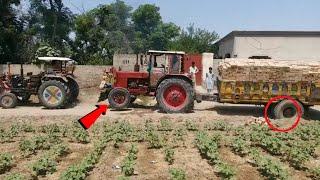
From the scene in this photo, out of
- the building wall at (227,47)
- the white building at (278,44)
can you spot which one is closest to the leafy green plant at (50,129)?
the white building at (278,44)

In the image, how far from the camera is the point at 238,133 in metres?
12.7

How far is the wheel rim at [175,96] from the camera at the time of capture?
54.2 ft

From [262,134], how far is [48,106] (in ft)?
29.0

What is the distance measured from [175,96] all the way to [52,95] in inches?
185

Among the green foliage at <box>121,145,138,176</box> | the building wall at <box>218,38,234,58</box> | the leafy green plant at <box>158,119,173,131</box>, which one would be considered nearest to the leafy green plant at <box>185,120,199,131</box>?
the leafy green plant at <box>158,119,173,131</box>

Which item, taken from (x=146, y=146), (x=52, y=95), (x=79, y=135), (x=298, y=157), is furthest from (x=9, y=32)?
(x=298, y=157)

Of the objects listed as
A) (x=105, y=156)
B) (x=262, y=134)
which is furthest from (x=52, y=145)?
(x=262, y=134)

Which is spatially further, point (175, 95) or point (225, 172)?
point (175, 95)

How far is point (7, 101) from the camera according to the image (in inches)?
696

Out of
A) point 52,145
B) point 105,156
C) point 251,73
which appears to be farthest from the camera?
point 251,73

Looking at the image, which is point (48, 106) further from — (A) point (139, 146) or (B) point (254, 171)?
(B) point (254, 171)

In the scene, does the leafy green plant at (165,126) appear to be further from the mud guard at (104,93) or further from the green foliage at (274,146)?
the mud guard at (104,93)

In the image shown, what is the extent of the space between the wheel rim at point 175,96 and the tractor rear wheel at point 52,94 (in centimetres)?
390

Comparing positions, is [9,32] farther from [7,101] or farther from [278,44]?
[278,44]
